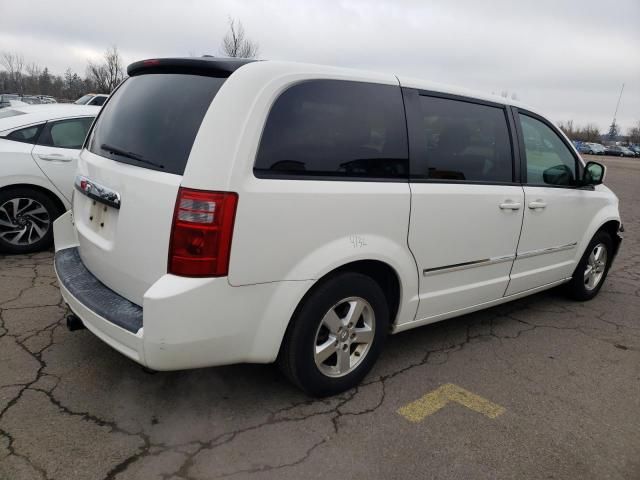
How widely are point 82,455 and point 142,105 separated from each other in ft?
5.75

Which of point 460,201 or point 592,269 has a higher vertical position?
point 460,201

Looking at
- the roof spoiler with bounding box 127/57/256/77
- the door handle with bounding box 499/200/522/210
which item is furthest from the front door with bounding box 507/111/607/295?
the roof spoiler with bounding box 127/57/256/77

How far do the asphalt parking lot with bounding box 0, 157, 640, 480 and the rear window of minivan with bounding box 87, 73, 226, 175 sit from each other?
127cm

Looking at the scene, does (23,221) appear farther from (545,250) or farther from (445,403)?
(545,250)

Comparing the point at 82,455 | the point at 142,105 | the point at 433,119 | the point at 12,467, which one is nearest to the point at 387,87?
the point at 433,119

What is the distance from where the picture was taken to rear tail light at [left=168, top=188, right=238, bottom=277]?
2.18m

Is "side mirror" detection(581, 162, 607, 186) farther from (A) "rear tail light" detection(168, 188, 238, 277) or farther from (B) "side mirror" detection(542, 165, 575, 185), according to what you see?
(A) "rear tail light" detection(168, 188, 238, 277)

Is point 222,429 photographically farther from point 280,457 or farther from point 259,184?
point 259,184

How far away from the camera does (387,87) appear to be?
2.85 metres

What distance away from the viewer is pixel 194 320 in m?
2.21

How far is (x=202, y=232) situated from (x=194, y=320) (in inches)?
15.3

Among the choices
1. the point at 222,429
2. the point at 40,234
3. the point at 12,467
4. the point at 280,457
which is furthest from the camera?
the point at 40,234

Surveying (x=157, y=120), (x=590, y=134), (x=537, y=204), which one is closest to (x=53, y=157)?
(x=157, y=120)

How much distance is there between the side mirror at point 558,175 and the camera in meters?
3.90
